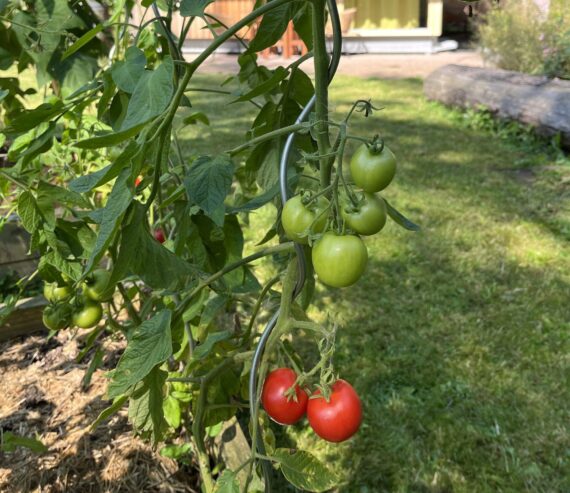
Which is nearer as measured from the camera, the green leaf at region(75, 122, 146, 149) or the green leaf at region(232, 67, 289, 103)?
the green leaf at region(75, 122, 146, 149)

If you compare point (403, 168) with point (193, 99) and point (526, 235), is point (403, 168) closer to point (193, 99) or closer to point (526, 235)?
point (526, 235)

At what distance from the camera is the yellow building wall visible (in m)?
9.98

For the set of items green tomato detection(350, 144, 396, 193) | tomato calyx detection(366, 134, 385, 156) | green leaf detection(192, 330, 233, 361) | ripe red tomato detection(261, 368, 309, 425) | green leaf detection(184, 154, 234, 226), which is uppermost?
tomato calyx detection(366, 134, 385, 156)

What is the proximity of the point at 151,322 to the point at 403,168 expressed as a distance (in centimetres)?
347

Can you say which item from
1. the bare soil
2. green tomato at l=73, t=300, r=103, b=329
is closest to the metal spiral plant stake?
green tomato at l=73, t=300, r=103, b=329

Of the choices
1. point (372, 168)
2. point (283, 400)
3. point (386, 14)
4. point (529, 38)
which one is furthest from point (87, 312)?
point (386, 14)

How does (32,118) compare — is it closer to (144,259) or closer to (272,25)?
(144,259)

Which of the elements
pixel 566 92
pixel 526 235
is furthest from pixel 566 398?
pixel 566 92

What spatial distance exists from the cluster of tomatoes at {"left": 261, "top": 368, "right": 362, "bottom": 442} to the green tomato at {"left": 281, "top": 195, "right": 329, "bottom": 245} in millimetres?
242

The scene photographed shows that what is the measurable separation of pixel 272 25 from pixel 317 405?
0.55 m

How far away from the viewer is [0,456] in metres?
1.55

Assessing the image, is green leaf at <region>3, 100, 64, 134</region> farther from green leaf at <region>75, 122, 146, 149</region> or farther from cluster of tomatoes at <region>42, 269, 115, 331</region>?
cluster of tomatoes at <region>42, 269, 115, 331</region>

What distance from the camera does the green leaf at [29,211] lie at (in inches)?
40.9

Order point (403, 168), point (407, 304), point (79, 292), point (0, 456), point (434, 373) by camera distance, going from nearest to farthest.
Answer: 1. point (79, 292)
2. point (0, 456)
3. point (434, 373)
4. point (407, 304)
5. point (403, 168)
